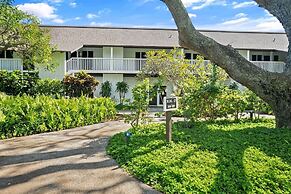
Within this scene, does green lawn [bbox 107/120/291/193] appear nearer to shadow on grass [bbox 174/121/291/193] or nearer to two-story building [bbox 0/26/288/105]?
shadow on grass [bbox 174/121/291/193]

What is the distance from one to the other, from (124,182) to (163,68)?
15532 millimetres

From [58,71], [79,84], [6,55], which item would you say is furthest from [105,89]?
[6,55]

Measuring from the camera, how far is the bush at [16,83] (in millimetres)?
24422

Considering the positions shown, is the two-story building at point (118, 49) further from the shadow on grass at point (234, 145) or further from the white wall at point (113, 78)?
the shadow on grass at point (234, 145)

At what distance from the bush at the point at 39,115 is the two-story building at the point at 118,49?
47.2 feet

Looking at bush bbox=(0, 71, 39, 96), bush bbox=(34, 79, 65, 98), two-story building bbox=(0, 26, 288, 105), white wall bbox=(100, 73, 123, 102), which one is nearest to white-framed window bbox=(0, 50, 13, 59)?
two-story building bbox=(0, 26, 288, 105)

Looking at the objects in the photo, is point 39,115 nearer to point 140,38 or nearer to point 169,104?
point 169,104

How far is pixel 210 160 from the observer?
665 cm

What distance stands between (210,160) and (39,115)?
672cm

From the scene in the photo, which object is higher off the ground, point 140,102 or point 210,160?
point 140,102

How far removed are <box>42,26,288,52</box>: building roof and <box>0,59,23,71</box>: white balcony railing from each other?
3551 millimetres

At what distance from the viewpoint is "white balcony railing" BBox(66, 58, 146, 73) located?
28.5 meters

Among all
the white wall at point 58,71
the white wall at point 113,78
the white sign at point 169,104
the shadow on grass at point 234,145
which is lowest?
the shadow on grass at point 234,145

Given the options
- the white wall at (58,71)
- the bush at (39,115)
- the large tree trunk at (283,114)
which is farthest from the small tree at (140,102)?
the white wall at (58,71)
